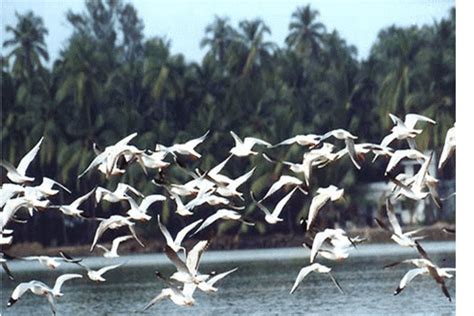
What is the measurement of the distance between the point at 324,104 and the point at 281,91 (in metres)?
0.45

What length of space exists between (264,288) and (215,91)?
3.03 meters

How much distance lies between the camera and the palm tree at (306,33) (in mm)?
14773

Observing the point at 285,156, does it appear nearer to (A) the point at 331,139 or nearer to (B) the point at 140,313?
(A) the point at 331,139

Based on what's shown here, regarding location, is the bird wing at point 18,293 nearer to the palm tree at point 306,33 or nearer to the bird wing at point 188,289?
A: the bird wing at point 188,289

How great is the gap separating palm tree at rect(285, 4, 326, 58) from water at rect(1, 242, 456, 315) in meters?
2.02

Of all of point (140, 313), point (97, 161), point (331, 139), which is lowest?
point (140, 313)

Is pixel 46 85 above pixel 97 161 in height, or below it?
above

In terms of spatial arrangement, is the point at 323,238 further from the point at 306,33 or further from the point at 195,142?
the point at 306,33

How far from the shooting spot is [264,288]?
483 inches

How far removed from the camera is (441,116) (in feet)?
48.1

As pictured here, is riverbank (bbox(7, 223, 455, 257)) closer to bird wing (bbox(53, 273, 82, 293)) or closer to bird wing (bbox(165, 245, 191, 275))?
bird wing (bbox(53, 273, 82, 293))

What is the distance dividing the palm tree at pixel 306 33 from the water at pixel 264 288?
79.7 inches
